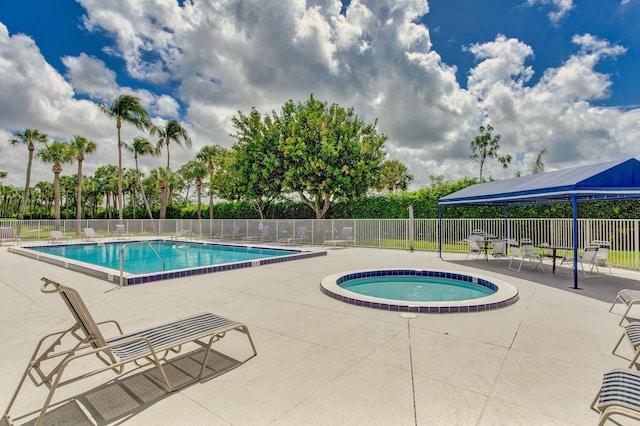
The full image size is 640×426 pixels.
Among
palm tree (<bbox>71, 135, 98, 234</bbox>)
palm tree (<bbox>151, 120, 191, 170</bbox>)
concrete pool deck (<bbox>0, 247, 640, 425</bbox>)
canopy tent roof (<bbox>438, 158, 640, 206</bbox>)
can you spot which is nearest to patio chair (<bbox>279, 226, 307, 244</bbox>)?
canopy tent roof (<bbox>438, 158, 640, 206</bbox>)

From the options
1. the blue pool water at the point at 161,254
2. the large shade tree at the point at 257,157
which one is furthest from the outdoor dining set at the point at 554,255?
the large shade tree at the point at 257,157

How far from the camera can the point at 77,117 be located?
3297 cm

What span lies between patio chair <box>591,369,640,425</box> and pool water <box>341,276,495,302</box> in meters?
4.62

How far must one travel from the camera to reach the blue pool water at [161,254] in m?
12.5

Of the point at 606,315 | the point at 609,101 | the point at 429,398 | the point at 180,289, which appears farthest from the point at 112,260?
the point at 609,101

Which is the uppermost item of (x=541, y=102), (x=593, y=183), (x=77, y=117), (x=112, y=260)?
(x=77, y=117)

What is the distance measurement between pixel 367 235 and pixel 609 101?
21.1 metres

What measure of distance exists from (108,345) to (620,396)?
12.2 feet

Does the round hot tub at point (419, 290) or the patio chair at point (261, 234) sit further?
the patio chair at point (261, 234)

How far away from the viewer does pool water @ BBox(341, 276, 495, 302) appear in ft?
23.6

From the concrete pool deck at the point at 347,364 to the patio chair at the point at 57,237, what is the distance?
564 inches

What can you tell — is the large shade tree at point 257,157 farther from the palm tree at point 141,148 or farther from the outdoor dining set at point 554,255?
the palm tree at point 141,148

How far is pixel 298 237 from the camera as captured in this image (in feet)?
60.0

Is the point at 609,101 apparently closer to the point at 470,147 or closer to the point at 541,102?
the point at 541,102
